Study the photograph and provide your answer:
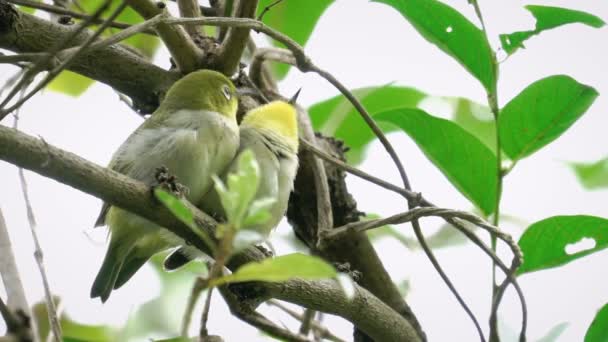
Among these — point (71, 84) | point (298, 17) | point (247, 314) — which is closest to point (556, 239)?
point (247, 314)

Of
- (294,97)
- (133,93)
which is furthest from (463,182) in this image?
(133,93)

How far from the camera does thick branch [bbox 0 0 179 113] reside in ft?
7.25

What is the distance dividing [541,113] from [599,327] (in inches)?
21.2

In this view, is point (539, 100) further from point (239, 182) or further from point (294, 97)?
point (239, 182)

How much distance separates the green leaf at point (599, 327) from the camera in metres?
1.90

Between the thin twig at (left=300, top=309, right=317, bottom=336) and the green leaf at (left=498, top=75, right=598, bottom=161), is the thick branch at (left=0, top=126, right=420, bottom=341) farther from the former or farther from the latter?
the green leaf at (left=498, top=75, right=598, bottom=161)

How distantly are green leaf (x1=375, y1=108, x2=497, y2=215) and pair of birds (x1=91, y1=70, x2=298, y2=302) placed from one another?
354 millimetres

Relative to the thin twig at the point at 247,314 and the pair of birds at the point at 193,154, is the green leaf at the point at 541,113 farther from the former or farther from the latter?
the thin twig at the point at 247,314

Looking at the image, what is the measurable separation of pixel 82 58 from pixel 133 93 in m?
0.21

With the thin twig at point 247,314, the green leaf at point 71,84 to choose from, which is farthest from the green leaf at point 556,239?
the green leaf at point 71,84

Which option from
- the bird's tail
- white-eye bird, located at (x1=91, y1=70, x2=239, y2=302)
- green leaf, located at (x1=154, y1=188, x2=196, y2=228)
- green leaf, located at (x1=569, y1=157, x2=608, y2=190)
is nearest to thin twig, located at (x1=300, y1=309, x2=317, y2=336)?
white-eye bird, located at (x1=91, y1=70, x2=239, y2=302)

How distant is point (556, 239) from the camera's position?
6.39 feet

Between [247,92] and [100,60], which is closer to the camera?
[100,60]

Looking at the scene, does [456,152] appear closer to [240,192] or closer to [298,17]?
[298,17]
